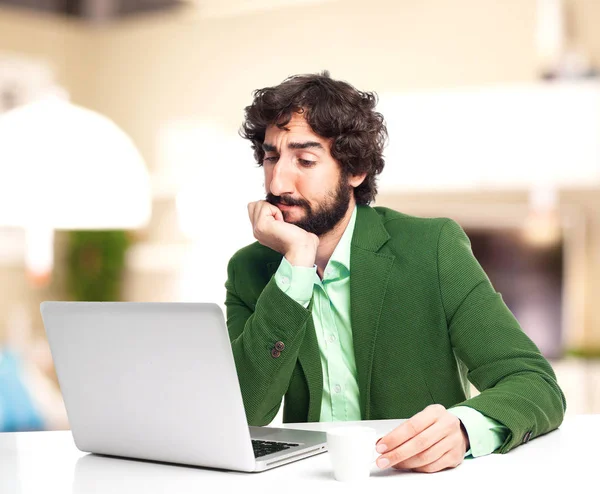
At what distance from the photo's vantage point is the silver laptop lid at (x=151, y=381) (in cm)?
115

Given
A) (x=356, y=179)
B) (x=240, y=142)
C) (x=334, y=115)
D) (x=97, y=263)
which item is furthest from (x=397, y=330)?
(x=97, y=263)

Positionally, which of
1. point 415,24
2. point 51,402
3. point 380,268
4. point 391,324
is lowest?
point 51,402

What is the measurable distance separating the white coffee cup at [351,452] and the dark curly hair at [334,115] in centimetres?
85

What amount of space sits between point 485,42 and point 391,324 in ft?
13.4

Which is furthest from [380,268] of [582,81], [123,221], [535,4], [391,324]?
[535,4]

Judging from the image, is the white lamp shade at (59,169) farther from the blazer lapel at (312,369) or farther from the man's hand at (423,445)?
the man's hand at (423,445)

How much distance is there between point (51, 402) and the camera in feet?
18.9

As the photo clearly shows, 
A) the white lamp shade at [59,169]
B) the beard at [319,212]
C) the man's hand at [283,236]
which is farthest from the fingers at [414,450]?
the white lamp shade at [59,169]

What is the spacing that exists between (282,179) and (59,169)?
0.62 metres

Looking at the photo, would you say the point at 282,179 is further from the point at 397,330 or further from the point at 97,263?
the point at 97,263

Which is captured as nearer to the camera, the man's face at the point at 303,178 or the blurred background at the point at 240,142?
the man's face at the point at 303,178

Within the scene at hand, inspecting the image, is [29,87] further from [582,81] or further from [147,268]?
[582,81]

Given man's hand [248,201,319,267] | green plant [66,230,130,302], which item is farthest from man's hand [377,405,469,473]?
green plant [66,230,130,302]

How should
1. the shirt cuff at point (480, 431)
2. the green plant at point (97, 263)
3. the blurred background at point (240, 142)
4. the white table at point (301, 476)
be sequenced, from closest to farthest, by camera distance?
the white table at point (301, 476)
the shirt cuff at point (480, 431)
the blurred background at point (240, 142)
the green plant at point (97, 263)
